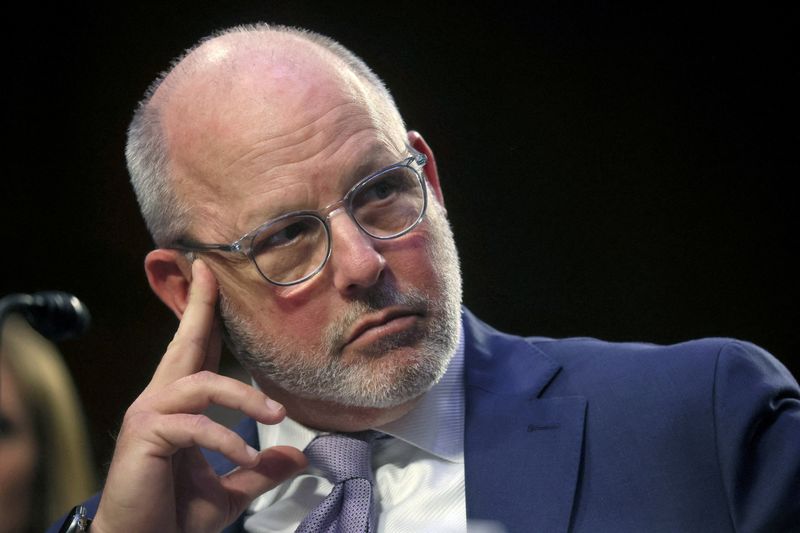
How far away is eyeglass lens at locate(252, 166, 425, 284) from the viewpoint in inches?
71.8

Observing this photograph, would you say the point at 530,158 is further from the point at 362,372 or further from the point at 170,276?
the point at 170,276

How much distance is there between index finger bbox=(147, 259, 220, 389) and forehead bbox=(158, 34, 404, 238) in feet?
0.39

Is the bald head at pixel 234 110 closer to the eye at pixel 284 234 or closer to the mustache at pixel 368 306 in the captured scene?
the eye at pixel 284 234

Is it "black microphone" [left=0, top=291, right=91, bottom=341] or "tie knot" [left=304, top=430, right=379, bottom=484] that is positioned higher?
"black microphone" [left=0, top=291, right=91, bottom=341]

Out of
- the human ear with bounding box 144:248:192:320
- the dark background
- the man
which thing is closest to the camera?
the man

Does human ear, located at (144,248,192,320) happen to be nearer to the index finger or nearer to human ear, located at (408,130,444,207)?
the index finger

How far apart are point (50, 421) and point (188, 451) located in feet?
1.73

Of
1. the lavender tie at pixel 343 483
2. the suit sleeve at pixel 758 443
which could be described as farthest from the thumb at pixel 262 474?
the suit sleeve at pixel 758 443

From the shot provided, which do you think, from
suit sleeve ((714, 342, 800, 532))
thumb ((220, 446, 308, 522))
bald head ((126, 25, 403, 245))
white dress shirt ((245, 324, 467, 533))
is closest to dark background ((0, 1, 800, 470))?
bald head ((126, 25, 403, 245))

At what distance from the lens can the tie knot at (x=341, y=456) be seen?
1943 millimetres

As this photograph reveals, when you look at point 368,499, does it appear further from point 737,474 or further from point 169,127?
point 169,127

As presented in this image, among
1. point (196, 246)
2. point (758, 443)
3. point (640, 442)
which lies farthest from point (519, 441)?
point (196, 246)

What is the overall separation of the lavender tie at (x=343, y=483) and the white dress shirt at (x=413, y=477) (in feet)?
0.20

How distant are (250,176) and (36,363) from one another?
731 mm
